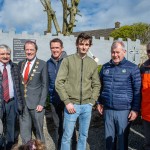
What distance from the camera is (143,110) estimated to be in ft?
13.7

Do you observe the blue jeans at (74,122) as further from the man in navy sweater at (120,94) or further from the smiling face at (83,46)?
the smiling face at (83,46)

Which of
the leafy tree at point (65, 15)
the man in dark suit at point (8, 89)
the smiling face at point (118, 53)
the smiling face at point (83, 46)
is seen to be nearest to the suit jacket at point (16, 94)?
the man in dark suit at point (8, 89)

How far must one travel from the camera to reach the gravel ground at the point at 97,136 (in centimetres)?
549

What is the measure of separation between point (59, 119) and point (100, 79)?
3.57 feet

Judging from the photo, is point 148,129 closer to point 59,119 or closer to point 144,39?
point 59,119

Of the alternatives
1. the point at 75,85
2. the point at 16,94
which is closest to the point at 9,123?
the point at 16,94

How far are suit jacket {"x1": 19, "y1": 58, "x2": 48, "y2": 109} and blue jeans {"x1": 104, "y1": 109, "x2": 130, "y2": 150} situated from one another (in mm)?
1056

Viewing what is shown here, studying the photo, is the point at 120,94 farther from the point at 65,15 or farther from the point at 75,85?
the point at 65,15

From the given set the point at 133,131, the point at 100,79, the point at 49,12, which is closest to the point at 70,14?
the point at 49,12

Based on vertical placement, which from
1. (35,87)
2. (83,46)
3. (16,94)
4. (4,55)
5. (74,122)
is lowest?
(74,122)

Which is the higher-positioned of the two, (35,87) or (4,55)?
(4,55)

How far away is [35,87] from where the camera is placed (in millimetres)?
4551

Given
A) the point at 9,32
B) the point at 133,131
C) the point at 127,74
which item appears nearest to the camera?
the point at 127,74

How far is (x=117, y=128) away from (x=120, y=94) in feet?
1.81
